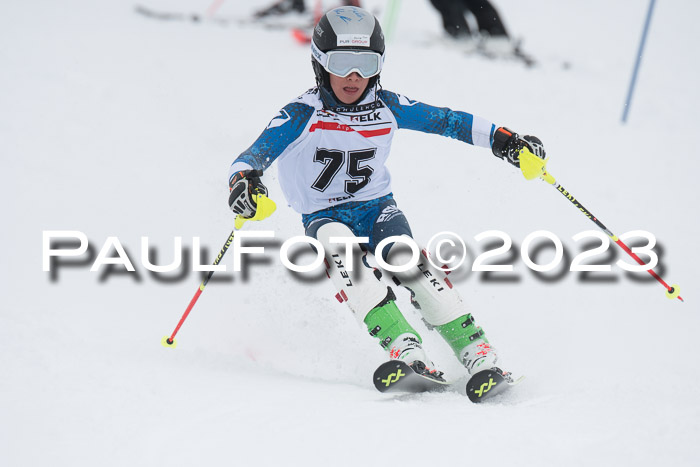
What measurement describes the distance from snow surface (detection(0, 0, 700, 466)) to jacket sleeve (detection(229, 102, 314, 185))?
3.57 ft

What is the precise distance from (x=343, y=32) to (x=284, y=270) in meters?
1.70

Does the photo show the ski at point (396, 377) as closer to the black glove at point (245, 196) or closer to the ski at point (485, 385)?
the ski at point (485, 385)

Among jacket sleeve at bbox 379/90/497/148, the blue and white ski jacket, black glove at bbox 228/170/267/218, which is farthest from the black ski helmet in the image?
black glove at bbox 228/170/267/218

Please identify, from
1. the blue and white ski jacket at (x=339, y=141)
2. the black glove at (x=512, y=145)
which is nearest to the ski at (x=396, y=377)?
the blue and white ski jacket at (x=339, y=141)

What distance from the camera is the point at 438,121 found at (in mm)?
3986

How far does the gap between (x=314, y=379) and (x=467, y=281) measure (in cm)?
189

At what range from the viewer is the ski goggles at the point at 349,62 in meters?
3.60

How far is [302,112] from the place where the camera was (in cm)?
371

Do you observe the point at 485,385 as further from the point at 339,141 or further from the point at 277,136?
the point at 277,136

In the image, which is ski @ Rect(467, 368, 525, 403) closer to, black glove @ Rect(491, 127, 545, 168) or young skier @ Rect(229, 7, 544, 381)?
young skier @ Rect(229, 7, 544, 381)

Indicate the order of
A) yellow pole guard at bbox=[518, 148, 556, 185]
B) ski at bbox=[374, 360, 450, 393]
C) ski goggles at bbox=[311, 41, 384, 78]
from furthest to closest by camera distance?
yellow pole guard at bbox=[518, 148, 556, 185]
ski goggles at bbox=[311, 41, 384, 78]
ski at bbox=[374, 360, 450, 393]

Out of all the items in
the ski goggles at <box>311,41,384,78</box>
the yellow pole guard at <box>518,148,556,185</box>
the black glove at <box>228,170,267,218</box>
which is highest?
the ski goggles at <box>311,41,384,78</box>

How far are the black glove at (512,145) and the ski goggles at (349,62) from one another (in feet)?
2.79

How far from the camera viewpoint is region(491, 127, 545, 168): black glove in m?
3.90
